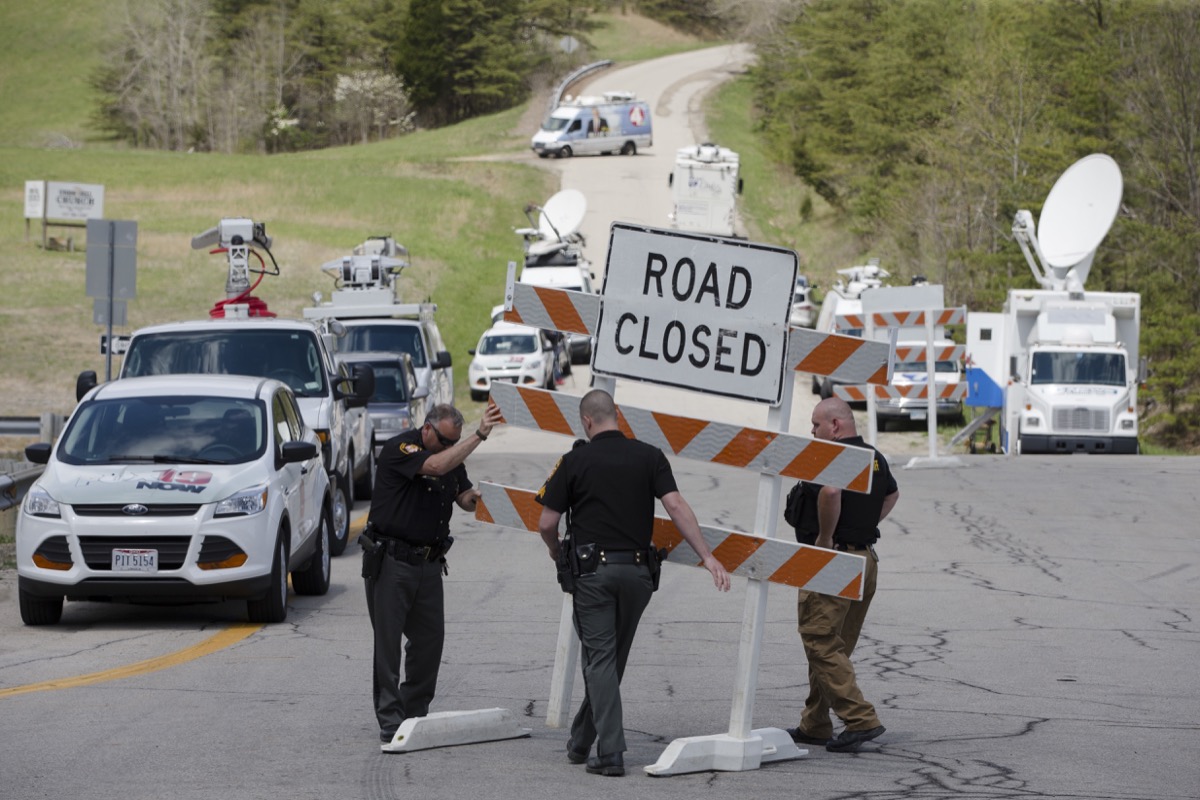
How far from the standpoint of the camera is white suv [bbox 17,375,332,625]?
1175 centimetres

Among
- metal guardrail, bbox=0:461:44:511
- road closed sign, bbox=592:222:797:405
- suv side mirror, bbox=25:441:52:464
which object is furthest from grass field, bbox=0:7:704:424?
road closed sign, bbox=592:222:797:405

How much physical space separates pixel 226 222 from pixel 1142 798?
18.2 meters

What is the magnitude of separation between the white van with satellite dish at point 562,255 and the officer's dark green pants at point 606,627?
3473 cm

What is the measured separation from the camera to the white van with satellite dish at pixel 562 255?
43.0m

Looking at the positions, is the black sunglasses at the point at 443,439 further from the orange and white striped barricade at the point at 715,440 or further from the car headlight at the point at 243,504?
the car headlight at the point at 243,504

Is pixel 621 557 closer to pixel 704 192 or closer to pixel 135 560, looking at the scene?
pixel 135 560

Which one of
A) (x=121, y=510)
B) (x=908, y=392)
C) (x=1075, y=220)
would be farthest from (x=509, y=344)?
(x=121, y=510)

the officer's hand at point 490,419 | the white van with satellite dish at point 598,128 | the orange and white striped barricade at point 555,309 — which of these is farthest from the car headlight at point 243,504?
the white van with satellite dish at point 598,128

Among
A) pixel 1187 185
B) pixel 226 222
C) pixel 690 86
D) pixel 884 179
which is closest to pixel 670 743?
pixel 226 222

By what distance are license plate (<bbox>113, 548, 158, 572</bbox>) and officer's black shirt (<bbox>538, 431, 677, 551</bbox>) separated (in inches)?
212

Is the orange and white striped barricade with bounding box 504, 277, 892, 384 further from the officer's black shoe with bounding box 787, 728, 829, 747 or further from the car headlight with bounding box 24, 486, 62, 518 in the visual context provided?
the car headlight with bounding box 24, 486, 62, 518

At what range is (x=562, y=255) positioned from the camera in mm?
46094

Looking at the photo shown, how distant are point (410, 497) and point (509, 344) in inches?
1167

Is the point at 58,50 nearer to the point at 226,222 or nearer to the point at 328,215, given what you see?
the point at 328,215
